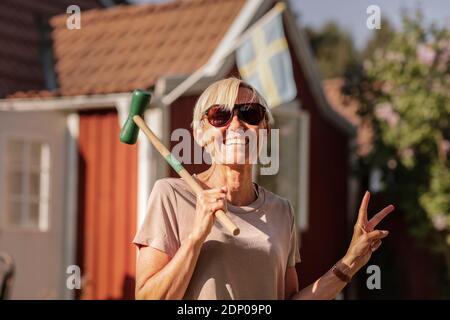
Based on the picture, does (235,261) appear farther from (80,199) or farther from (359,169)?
(359,169)

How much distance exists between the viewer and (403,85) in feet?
34.6

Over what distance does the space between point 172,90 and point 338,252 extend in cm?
371

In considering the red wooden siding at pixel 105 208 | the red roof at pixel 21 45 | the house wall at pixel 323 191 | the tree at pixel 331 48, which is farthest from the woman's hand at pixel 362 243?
the tree at pixel 331 48

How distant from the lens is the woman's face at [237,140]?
2434 millimetres

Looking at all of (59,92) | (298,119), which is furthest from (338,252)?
(59,92)

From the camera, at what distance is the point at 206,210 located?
86.5 inches

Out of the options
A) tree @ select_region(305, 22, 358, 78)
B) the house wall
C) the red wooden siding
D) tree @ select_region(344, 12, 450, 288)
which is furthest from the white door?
tree @ select_region(305, 22, 358, 78)

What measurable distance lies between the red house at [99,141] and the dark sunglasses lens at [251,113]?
5.82m

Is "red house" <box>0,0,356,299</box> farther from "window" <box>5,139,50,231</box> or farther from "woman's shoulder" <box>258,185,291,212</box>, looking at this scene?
"woman's shoulder" <box>258,185,291,212</box>

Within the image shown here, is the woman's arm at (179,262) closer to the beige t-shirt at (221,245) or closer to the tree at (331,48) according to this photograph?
the beige t-shirt at (221,245)

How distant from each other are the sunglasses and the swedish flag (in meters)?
5.56

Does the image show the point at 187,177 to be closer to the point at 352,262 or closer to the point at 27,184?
the point at 352,262

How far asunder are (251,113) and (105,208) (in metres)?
6.37

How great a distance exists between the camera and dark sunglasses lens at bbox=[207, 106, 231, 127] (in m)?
2.44
